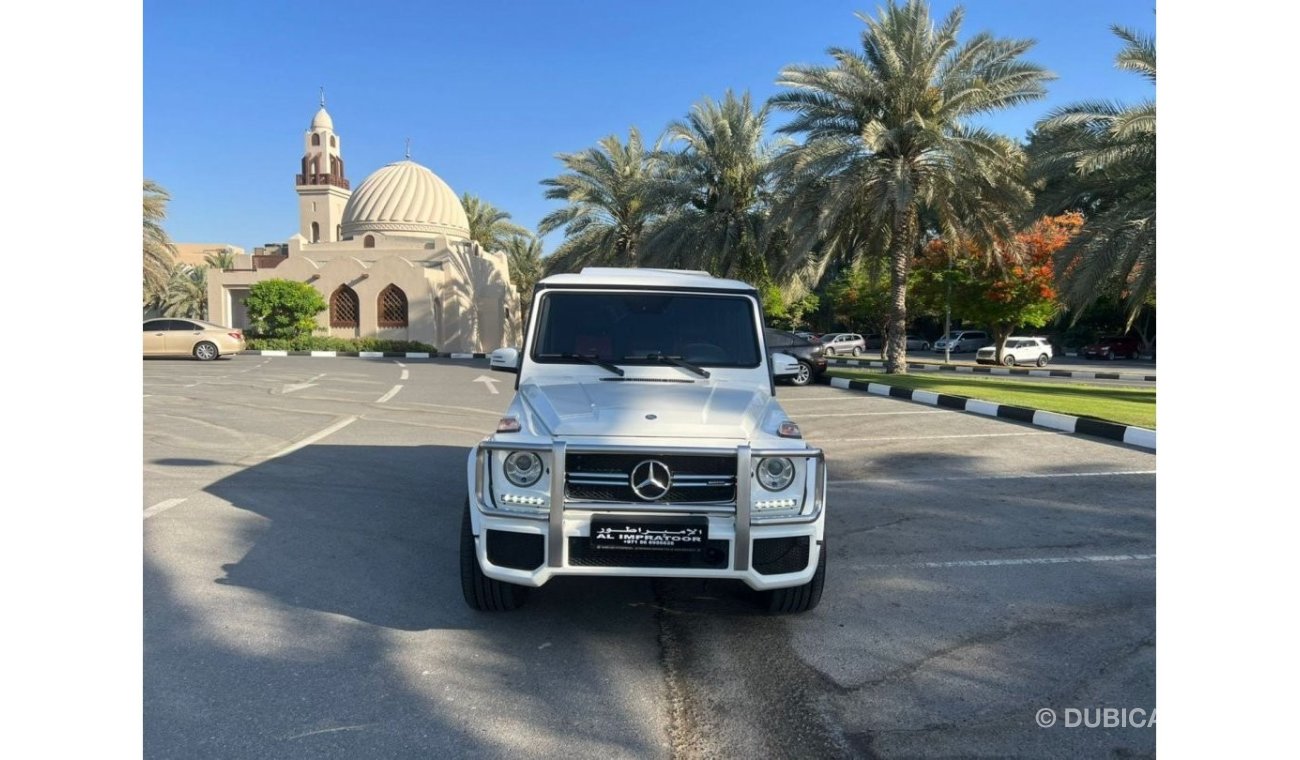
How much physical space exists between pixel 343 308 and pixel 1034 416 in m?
35.2

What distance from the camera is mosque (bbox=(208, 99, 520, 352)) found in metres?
40.2

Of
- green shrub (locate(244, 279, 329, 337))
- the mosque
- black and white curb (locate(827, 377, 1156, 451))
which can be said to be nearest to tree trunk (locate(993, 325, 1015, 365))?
black and white curb (locate(827, 377, 1156, 451))

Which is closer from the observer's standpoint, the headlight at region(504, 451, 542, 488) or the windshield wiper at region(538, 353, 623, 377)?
the headlight at region(504, 451, 542, 488)

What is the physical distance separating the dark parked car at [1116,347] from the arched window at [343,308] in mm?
37322

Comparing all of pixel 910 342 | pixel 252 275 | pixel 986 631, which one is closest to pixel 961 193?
→ pixel 986 631

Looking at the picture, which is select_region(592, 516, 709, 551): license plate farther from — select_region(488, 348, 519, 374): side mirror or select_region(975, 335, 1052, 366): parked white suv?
select_region(975, 335, 1052, 366): parked white suv

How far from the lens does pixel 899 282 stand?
22250 mm

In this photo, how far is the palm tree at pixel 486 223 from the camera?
54.8 meters

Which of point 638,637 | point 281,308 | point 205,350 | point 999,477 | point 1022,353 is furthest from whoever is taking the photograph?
point 1022,353

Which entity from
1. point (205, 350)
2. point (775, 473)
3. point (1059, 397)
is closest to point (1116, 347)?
point (1059, 397)

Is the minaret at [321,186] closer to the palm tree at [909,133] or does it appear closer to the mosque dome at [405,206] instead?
the mosque dome at [405,206]

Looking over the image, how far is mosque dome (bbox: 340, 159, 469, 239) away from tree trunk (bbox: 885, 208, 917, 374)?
105 feet

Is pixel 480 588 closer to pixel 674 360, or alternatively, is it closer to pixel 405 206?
pixel 674 360

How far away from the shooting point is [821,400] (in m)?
16.2
